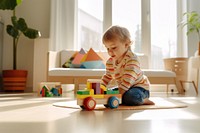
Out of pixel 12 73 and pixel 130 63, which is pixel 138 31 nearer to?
pixel 12 73

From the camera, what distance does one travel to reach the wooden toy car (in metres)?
1.68

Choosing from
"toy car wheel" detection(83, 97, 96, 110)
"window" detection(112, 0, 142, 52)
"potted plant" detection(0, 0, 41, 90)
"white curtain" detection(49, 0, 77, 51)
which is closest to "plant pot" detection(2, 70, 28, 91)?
"potted plant" detection(0, 0, 41, 90)

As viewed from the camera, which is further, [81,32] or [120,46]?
[81,32]

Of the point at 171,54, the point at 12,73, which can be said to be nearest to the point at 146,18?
the point at 171,54

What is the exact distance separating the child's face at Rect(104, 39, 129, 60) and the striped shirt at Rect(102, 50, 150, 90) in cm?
4

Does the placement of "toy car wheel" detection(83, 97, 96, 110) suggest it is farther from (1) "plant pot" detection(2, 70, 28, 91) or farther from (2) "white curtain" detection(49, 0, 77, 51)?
(2) "white curtain" detection(49, 0, 77, 51)

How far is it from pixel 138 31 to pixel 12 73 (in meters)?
2.18

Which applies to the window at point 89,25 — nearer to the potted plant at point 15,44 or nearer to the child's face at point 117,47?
the potted plant at point 15,44

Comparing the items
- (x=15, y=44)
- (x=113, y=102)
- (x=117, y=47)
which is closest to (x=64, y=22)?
(x=15, y=44)

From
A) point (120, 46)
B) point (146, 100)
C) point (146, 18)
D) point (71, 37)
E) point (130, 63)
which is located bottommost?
point (146, 100)

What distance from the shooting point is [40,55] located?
13.9 ft

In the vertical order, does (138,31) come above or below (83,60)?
above

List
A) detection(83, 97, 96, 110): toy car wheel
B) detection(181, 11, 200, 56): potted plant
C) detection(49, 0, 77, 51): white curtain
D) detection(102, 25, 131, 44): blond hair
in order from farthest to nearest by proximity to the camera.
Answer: detection(49, 0, 77, 51): white curtain < detection(181, 11, 200, 56): potted plant < detection(102, 25, 131, 44): blond hair < detection(83, 97, 96, 110): toy car wheel

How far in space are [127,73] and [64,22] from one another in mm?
2925
